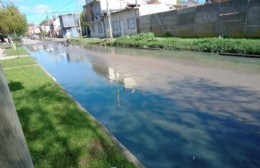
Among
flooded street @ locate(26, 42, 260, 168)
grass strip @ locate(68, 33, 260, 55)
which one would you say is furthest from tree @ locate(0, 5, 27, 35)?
flooded street @ locate(26, 42, 260, 168)

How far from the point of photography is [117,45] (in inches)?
1084

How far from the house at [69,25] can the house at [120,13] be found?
16.9 meters

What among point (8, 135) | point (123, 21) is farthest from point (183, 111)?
point (123, 21)

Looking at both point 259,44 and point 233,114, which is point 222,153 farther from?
point 259,44

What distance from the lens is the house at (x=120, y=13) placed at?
34356 mm

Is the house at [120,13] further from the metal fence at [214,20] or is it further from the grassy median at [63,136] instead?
the grassy median at [63,136]

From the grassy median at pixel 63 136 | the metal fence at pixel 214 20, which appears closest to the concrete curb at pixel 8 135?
the grassy median at pixel 63 136

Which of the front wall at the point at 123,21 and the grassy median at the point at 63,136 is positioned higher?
the front wall at the point at 123,21

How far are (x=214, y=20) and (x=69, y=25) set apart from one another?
59623 mm

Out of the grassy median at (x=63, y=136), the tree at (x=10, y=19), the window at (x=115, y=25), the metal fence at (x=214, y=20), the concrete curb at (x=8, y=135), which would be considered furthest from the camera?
the window at (x=115, y=25)

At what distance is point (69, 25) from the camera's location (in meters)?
73.7

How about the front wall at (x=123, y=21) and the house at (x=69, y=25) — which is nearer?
the front wall at (x=123, y=21)

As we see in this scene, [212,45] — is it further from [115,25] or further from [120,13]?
[115,25]

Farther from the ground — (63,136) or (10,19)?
(10,19)
